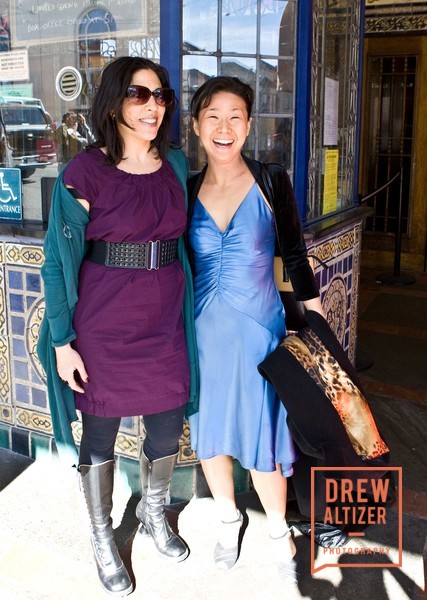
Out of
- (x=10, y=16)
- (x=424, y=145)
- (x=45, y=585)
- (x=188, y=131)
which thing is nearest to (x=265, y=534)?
(x=45, y=585)

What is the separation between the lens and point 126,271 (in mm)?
2158

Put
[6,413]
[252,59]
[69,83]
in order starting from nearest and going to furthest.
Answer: [252,59] → [69,83] → [6,413]

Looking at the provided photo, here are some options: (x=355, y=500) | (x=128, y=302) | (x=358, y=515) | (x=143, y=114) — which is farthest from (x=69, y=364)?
(x=358, y=515)

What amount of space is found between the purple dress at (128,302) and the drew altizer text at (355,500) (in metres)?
0.69

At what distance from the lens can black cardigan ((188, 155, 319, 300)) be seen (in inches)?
89.9

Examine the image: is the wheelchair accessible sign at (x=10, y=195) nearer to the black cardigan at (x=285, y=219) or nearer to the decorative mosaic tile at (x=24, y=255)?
the decorative mosaic tile at (x=24, y=255)

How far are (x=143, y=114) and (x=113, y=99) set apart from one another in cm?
10

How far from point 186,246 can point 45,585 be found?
1310mm

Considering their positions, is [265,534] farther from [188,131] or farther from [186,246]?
[188,131]

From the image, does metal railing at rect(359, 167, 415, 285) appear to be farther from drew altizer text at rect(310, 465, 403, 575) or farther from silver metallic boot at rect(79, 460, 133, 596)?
silver metallic boot at rect(79, 460, 133, 596)

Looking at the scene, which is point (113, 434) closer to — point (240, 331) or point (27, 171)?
point (240, 331)

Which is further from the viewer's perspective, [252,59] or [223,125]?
[252,59]

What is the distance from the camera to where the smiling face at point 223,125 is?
7.23ft

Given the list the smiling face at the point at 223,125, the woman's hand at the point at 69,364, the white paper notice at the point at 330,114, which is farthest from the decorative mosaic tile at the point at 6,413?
the white paper notice at the point at 330,114
